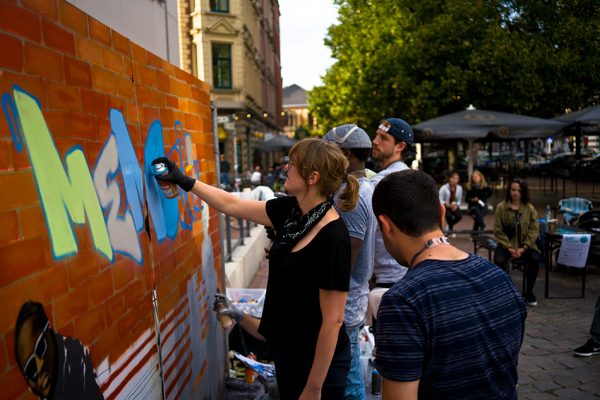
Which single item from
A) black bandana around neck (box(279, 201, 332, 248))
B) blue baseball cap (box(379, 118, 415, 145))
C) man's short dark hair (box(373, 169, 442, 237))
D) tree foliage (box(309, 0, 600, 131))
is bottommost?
black bandana around neck (box(279, 201, 332, 248))

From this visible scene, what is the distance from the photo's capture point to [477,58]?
18781 millimetres

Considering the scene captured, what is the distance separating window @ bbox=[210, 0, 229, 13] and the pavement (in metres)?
24.1

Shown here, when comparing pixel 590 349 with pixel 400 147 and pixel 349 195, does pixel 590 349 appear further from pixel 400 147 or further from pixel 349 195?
pixel 349 195

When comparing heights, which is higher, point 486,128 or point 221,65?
point 221,65

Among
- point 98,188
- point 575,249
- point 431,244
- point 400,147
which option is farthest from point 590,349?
point 98,188

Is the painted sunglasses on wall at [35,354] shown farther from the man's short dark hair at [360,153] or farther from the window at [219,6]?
the window at [219,6]

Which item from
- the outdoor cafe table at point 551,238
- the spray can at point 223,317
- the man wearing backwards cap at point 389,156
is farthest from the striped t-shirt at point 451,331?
the outdoor cafe table at point 551,238

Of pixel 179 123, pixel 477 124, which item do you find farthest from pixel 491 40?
pixel 179 123

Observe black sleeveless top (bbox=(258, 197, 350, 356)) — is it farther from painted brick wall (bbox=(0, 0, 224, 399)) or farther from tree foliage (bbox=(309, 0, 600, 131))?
tree foliage (bbox=(309, 0, 600, 131))

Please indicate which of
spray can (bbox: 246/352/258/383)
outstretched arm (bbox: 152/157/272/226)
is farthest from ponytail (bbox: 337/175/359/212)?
spray can (bbox: 246/352/258/383)

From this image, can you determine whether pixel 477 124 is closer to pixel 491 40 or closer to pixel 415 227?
pixel 491 40

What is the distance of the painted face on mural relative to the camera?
1.32 meters

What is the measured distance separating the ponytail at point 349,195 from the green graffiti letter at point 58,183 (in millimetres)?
1226

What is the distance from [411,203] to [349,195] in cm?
97
